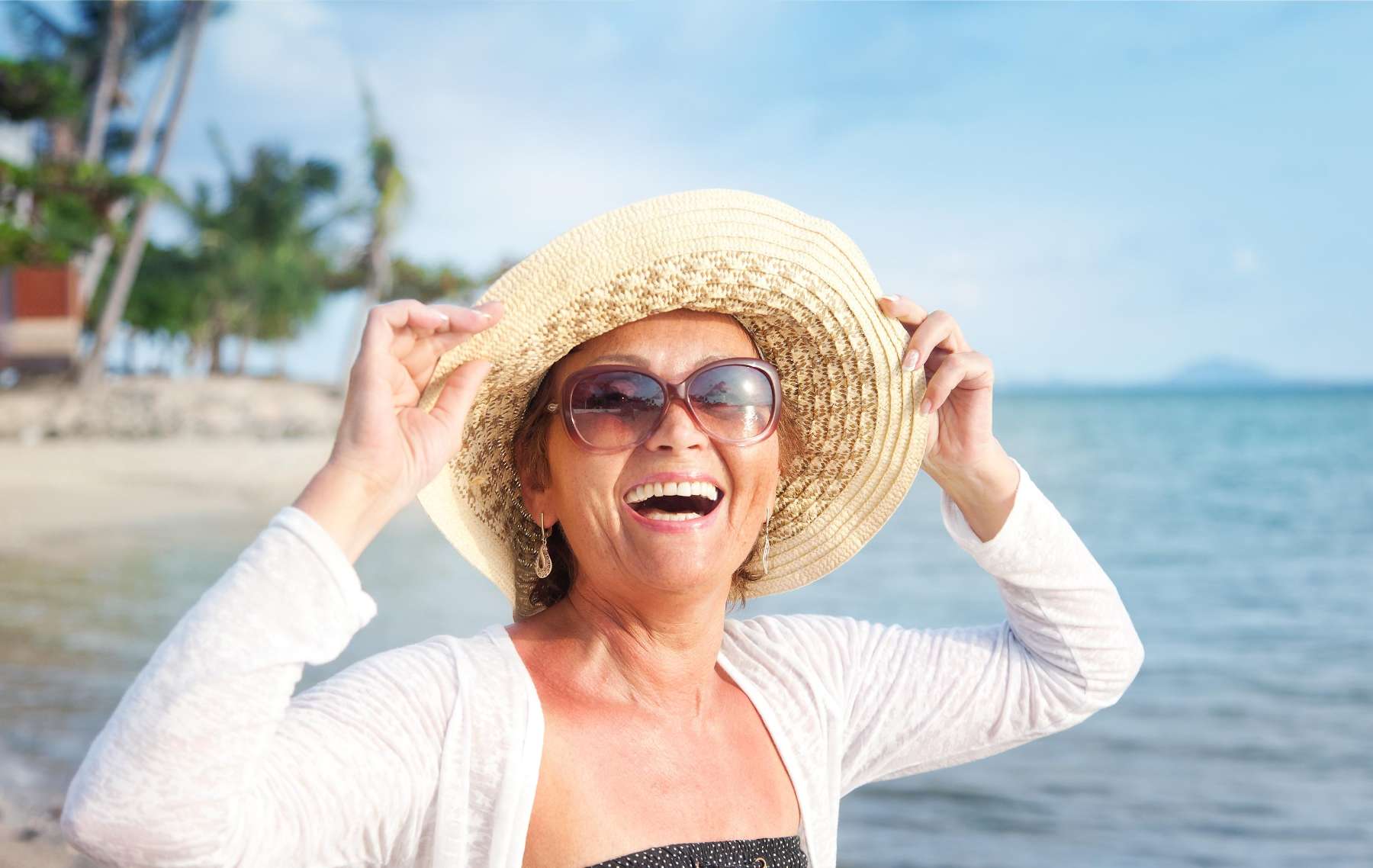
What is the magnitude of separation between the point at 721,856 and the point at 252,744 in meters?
0.84

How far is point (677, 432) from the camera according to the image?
6.60ft

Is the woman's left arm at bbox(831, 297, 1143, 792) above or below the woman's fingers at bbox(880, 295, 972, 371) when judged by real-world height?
below

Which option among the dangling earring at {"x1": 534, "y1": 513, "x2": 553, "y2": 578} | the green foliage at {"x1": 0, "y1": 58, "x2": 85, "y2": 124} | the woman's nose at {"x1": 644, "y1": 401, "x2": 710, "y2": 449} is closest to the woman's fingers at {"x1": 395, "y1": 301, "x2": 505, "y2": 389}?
the woman's nose at {"x1": 644, "y1": 401, "x2": 710, "y2": 449}

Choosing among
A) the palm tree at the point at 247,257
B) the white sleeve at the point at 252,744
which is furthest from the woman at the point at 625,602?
the palm tree at the point at 247,257

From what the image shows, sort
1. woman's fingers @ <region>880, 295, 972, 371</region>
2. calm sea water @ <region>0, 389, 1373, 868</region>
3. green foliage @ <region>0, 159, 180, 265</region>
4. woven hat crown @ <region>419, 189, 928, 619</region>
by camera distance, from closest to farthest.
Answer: woven hat crown @ <region>419, 189, 928, 619</region>
woman's fingers @ <region>880, 295, 972, 371</region>
calm sea water @ <region>0, 389, 1373, 868</region>
green foliage @ <region>0, 159, 180, 265</region>

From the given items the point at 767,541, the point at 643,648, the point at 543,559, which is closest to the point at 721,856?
the point at 643,648

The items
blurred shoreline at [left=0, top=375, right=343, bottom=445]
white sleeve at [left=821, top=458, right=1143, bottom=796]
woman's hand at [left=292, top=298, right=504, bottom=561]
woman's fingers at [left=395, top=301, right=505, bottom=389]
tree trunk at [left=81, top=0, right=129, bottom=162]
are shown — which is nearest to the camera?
woman's hand at [left=292, top=298, right=504, bottom=561]

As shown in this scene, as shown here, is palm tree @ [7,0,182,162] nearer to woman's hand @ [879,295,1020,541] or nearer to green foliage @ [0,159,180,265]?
green foliage @ [0,159,180,265]

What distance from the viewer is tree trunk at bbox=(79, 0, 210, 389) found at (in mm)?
27109

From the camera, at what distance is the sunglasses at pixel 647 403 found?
2.02m

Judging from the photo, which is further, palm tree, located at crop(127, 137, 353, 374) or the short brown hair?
palm tree, located at crop(127, 137, 353, 374)

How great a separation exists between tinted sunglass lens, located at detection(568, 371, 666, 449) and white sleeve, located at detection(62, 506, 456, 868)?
60 centimetres

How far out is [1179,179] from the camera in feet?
224

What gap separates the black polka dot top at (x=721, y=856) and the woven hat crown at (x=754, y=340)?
625 millimetres
